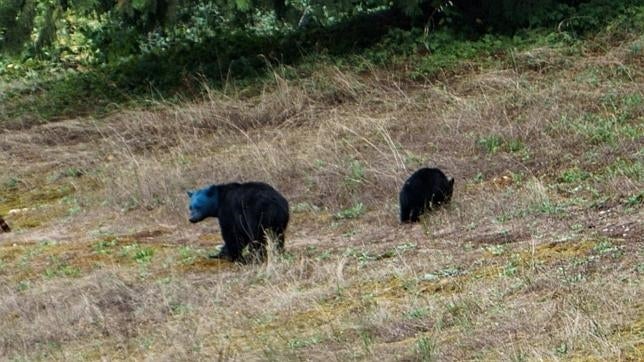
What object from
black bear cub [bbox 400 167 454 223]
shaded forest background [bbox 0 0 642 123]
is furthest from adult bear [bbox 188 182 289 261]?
shaded forest background [bbox 0 0 642 123]

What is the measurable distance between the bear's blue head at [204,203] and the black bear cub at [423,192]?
1941 millimetres

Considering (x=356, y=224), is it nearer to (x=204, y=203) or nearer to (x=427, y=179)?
(x=427, y=179)

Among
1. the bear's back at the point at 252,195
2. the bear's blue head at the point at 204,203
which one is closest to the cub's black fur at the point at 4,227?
the bear's blue head at the point at 204,203

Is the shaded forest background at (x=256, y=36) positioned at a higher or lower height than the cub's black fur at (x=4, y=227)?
higher

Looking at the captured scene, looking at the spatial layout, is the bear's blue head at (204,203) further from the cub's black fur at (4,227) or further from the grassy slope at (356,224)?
the cub's black fur at (4,227)

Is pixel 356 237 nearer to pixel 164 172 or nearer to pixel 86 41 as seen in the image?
pixel 164 172

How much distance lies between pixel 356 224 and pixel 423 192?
773 mm

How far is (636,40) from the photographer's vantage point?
60.8 feet

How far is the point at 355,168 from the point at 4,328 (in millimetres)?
5396

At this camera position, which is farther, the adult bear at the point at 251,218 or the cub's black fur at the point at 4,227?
the cub's black fur at the point at 4,227

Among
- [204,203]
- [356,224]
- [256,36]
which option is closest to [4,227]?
[204,203]

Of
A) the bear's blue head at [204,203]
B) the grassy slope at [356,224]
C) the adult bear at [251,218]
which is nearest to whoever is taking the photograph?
the grassy slope at [356,224]

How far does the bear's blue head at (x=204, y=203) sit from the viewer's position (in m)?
12.6

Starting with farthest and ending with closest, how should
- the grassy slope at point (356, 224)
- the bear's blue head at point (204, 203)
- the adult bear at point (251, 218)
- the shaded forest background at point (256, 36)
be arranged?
the shaded forest background at point (256, 36) < the bear's blue head at point (204, 203) < the adult bear at point (251, 218) < the grassy slope at point (356, 224)
